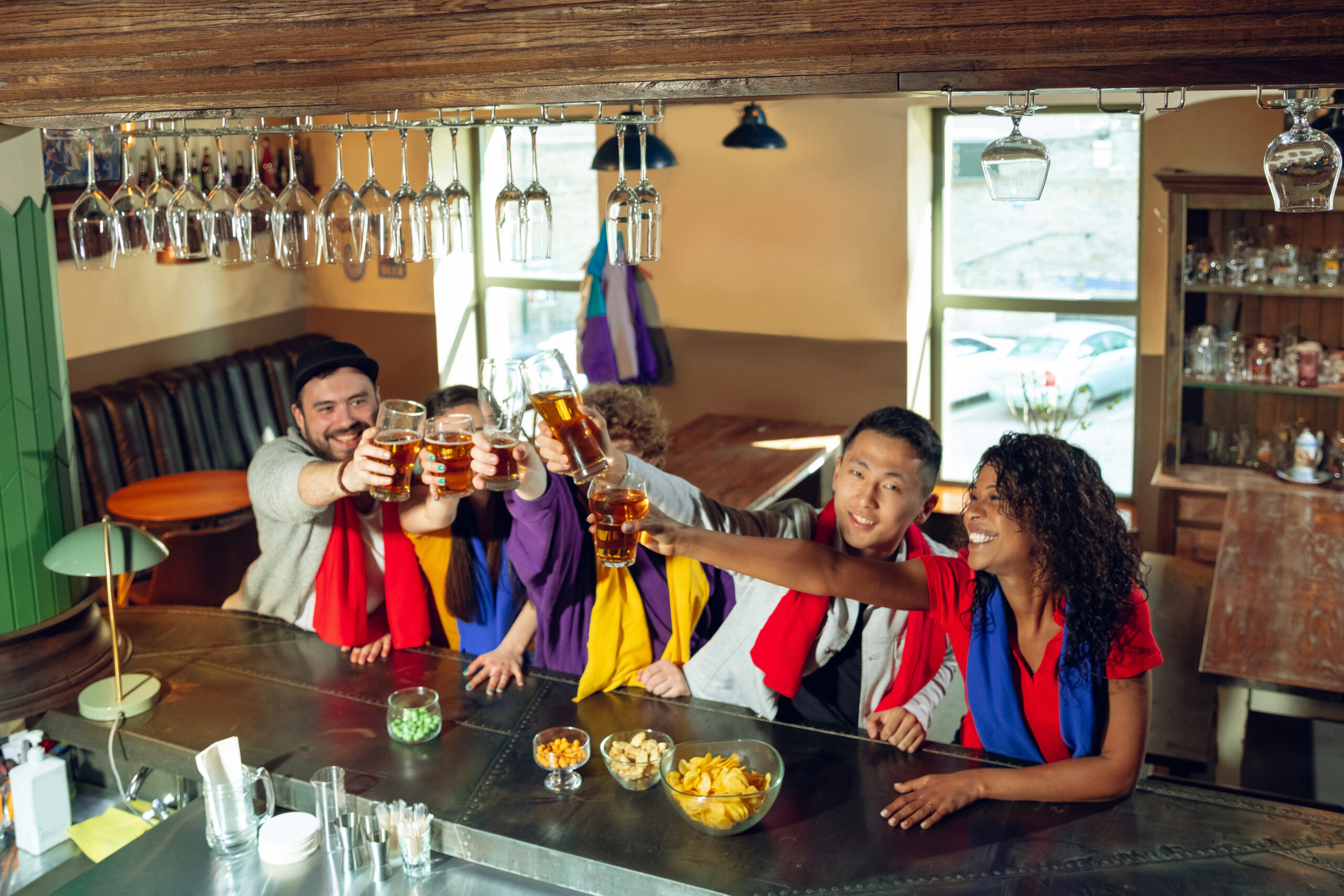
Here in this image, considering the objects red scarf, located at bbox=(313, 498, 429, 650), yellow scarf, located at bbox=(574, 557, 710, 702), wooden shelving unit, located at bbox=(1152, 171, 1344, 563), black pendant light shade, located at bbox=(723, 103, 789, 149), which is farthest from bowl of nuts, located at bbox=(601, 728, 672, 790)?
wooden shelving unit, located at bbox=(1152, 171, 1344, 563)

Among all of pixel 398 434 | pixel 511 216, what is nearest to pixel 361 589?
pixel 398 434

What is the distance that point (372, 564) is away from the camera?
255cm

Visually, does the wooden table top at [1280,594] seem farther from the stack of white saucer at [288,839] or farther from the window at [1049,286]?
the stack of white saucer at [288,839]

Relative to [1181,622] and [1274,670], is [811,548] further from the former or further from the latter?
[1181,622]

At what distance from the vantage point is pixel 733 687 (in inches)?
86.7

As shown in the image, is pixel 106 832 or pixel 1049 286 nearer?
pixel 106 832

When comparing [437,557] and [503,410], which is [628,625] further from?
[503,410]

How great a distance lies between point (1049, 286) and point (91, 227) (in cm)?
469

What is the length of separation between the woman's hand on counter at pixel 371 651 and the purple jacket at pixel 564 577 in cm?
33

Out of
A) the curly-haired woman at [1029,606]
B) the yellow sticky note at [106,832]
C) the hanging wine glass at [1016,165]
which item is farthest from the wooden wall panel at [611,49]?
the yellow sticky note at [106,832]

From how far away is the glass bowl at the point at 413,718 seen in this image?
204cm

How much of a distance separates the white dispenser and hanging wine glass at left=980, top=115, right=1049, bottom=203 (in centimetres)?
186

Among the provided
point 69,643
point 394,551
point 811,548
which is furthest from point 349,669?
point 811,548

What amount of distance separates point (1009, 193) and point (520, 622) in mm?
1318
